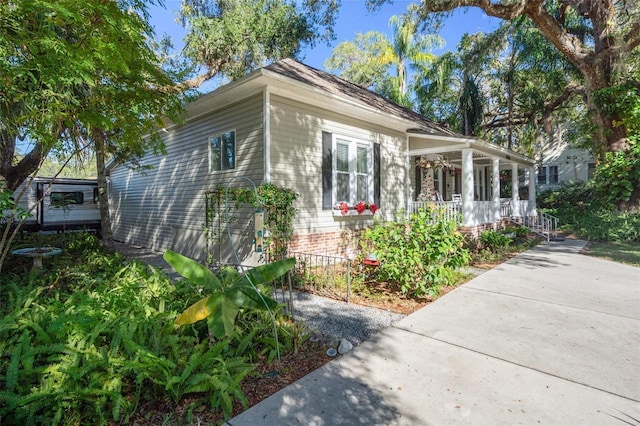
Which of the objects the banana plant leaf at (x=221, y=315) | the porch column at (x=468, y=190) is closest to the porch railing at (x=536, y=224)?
the porch column at (x=468, y=190)

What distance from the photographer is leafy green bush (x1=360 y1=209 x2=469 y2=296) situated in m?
5.37

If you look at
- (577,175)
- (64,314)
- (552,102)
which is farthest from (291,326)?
(577,175)

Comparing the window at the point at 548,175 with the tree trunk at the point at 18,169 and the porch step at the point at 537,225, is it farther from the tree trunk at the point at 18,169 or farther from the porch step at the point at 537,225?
the tree trunk at the point at 18,169

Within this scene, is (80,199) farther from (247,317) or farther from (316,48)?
(247,317)

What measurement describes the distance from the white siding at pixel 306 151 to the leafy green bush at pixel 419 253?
258cm

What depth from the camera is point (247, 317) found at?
3963 mm

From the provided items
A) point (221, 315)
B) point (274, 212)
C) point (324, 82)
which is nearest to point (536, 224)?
point (324, 82)

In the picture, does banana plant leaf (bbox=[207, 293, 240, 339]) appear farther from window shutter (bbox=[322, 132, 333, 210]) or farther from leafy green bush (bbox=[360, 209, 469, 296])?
window shutter (bbox=[322, 132, 333, 210])

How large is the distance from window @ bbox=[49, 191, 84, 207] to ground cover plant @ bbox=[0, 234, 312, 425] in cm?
1061

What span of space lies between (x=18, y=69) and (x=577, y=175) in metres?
30.6

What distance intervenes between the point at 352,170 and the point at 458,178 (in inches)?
381

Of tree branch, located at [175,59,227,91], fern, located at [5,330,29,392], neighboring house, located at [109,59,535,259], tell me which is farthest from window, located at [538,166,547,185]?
fern, located at [5,330,29,392]

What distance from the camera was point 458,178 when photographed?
16547 mm

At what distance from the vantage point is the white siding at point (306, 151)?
743cm
